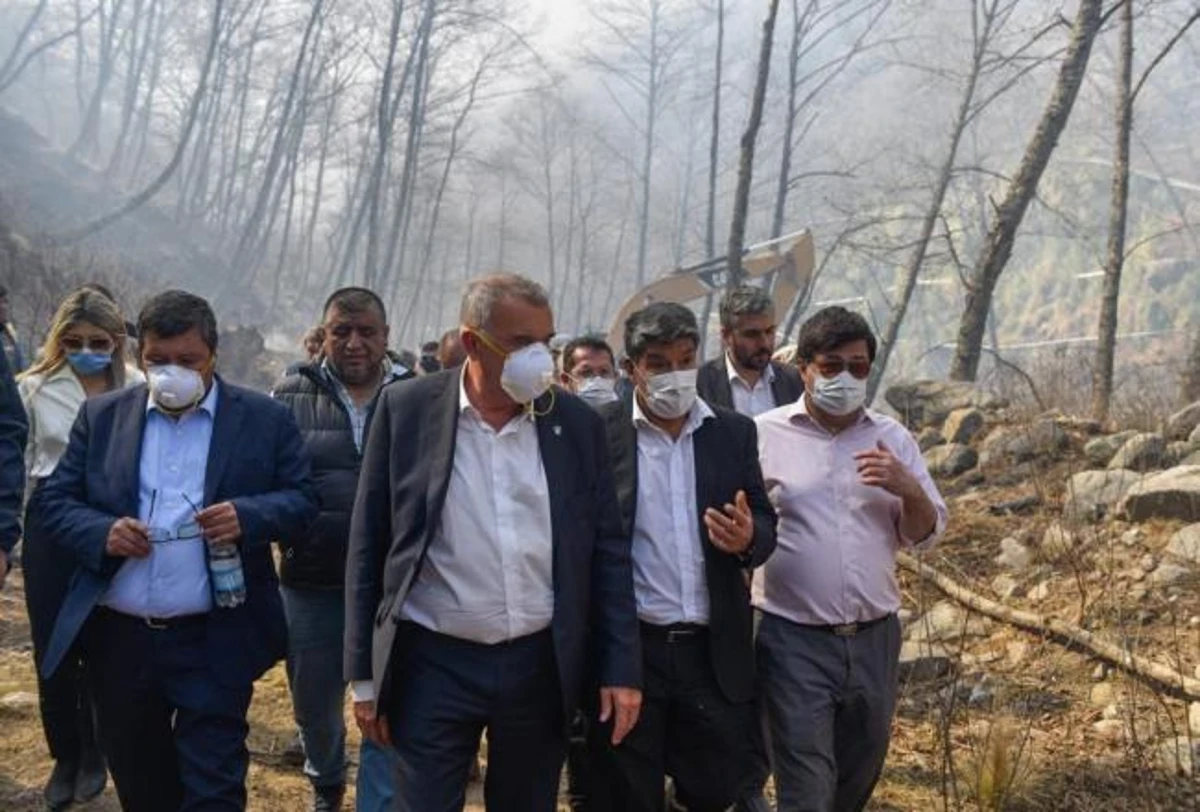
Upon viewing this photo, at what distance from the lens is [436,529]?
8.52ft

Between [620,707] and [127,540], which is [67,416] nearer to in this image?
[127,540]

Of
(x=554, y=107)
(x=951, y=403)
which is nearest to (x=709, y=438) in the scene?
(x=951, y=403)

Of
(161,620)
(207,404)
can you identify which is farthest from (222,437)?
(161,620)

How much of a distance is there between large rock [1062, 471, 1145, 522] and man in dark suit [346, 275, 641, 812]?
4823 millimetres

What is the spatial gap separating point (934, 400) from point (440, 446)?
25.8 ft

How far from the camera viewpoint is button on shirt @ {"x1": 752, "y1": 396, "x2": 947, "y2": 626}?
3.15m

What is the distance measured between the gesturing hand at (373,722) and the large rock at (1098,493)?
17.0ft

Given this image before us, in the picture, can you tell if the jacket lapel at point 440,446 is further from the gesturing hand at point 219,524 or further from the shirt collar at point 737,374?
the shirt collar at point 737,374

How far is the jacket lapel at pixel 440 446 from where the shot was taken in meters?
2.57

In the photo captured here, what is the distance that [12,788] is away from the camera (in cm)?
417

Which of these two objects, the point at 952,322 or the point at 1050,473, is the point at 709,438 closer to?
the point at 1050,473

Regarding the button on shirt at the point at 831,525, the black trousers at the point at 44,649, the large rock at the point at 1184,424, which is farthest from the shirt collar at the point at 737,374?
the large rock at the point at 1184,424

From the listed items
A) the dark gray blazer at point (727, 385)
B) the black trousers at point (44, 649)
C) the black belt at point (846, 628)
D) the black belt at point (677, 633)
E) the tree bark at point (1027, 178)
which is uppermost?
the tree bark at point (1027, 178)

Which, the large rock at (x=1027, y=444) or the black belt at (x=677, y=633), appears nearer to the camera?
the black belt at (x=677, y=633)
